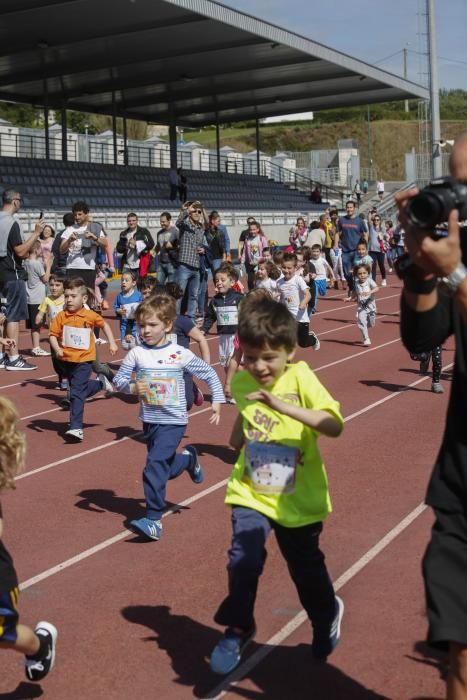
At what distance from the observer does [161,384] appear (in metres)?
7.61

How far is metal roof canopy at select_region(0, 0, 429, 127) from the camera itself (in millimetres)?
31047

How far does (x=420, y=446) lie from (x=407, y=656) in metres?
5.06

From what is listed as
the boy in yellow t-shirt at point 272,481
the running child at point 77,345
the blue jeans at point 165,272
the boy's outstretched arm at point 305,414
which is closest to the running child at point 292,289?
the running child at point 77,345

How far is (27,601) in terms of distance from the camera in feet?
20.3

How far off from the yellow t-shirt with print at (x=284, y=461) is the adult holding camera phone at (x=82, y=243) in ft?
36.8

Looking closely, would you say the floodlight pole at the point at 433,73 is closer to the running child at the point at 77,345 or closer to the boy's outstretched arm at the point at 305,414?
the running child at the point at 77,345

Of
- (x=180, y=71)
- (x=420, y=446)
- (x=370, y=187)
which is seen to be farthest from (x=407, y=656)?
(x=370, y=187)

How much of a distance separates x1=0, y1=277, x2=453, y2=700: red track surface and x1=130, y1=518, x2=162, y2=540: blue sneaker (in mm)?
75

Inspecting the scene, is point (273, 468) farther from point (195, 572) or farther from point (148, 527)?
point (148, 527)

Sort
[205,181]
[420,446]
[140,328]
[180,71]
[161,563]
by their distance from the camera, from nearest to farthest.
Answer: [161,563] < [140,328] < [420,446] < [180,71] < [205,181]

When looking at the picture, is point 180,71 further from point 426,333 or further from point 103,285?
point 426,333

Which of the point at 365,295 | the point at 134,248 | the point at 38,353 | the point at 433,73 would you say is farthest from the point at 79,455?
the point at 433,73

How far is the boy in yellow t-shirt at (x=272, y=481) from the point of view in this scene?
471cm

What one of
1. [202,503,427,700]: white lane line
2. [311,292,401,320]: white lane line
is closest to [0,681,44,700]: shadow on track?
[202,503,427,700]: white lane line
